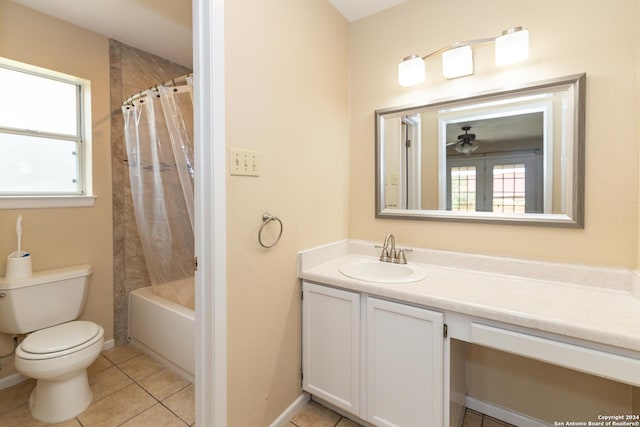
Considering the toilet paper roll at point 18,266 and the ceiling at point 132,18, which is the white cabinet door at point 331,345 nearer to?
the toilet paper roll at point 18,266

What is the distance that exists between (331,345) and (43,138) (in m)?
2.36

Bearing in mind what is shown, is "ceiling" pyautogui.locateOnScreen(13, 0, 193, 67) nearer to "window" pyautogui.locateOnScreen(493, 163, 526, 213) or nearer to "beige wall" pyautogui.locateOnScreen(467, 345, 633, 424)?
"window" pyautogui.locateOnScreen(493, 163, 526, 213)

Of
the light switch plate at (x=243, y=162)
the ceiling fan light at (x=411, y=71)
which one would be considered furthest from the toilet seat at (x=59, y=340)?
the ceiling fan light at (x=411, y=71)

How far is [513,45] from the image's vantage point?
1.34 metres

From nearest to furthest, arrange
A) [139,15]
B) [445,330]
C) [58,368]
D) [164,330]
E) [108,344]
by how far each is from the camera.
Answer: [445,330]
[58,368]
[139,15]
[164,330]
[108,344]

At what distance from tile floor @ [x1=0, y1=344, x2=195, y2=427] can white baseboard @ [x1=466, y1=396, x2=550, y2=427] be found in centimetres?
154

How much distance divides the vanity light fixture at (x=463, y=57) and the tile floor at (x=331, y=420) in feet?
6.02

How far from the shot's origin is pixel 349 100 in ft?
6.47

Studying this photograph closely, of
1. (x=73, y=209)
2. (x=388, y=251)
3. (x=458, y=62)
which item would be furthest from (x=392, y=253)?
(x=73, y=209)

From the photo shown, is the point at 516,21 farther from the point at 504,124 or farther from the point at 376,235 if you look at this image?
the point at 376,235

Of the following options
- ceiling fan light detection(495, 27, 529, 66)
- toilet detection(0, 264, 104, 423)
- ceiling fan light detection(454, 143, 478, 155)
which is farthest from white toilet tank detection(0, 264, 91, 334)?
ceiling fan light detection(495, 27, 529, 66)

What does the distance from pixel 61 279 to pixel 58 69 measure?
1.41 m

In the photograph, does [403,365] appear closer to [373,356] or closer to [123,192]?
[373,356]

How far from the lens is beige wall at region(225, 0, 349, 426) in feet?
4.06
